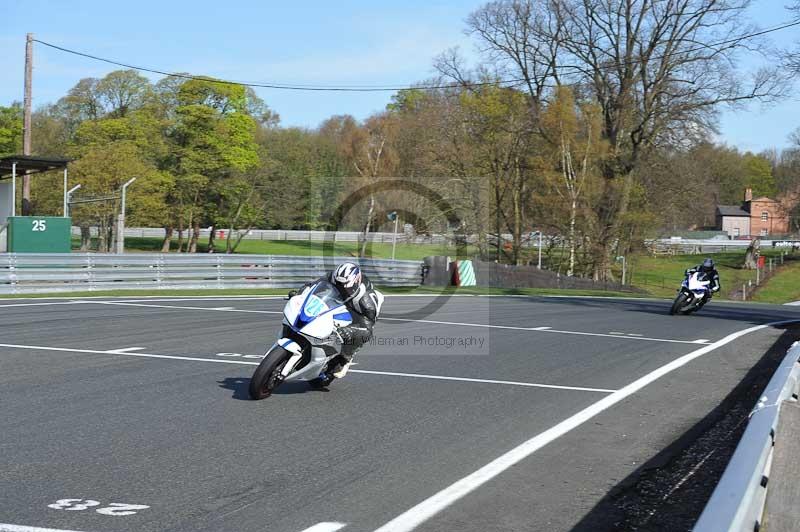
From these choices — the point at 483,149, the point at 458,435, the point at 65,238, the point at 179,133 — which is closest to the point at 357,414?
the point at 458,435

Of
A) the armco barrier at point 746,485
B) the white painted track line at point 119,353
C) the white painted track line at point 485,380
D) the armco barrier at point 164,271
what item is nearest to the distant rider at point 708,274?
the armco barrier at point 164,271

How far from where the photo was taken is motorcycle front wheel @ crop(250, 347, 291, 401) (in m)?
8.66

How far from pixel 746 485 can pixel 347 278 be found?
17.6 feet

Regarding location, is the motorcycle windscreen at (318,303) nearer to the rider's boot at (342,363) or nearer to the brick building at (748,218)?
the rider's boot at (342,363)

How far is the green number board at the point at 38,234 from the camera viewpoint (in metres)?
26.9

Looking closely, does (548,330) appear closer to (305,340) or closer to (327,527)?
(305,340)

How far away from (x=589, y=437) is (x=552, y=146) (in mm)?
42289

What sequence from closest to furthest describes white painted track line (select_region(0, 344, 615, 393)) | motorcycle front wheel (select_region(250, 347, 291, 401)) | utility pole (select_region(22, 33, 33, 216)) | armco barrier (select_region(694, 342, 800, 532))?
armco barrier (select_region(694, 342, 800, 532))
motorcycle front wheel (select_region(250, 347, 291, 401))
white painted track line (select_region(0, 344, 615, 393))
utility pole (select_region(22, 33, 33, 216))

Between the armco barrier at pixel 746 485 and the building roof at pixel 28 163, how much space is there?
91.6 feet

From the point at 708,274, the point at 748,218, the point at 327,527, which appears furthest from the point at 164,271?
the point at 748,218

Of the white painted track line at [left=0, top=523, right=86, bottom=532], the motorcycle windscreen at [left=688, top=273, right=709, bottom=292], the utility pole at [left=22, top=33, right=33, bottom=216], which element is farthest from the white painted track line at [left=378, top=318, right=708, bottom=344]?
the utility pole at [left=22, top=33, right=33, bottom=216]

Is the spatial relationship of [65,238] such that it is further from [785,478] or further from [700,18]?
[700,18]

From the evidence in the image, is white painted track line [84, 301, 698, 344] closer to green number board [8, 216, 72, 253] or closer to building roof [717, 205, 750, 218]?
green number board [8, 216, 72, 253]

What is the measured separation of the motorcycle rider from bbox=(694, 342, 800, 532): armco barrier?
13.5 feet
